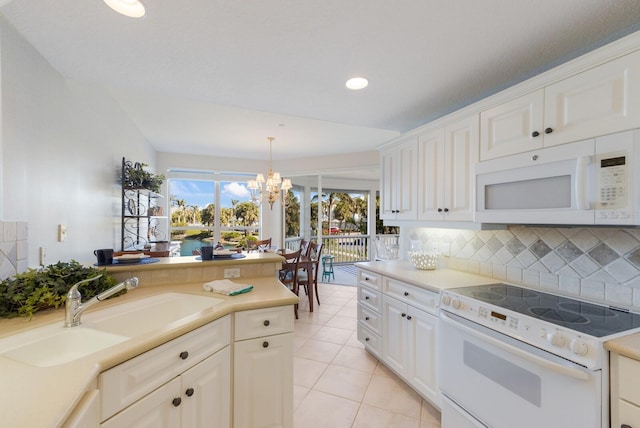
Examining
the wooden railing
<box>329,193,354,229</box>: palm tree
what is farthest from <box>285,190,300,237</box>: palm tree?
<box>329,193,354,229</box>: palm tree

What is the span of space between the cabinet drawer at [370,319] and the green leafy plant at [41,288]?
2027mm

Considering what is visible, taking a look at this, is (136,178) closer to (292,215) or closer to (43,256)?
(43,256)

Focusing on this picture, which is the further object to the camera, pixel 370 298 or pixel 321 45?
pixel 370 298

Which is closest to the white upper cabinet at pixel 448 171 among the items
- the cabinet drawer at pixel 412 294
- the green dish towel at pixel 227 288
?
the cabinet drawer at pixel 412 294

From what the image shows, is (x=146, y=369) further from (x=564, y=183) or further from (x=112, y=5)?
(x=564, y=183)

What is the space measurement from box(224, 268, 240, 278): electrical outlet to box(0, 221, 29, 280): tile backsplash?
42.9 inches

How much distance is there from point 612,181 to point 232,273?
7.32ft

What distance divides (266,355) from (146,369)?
654 millimetres

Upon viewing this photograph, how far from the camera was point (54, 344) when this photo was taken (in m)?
1.13

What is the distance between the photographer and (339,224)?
7.04 m

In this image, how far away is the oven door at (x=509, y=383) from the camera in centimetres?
110

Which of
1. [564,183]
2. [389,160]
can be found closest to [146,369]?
[564,183]

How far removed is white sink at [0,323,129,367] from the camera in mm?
1027

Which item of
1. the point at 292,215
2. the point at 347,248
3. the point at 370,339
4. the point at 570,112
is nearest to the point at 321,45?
the point at 570,112
